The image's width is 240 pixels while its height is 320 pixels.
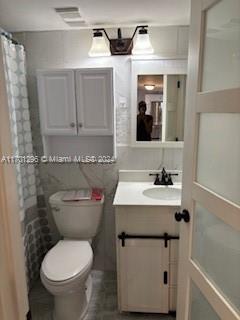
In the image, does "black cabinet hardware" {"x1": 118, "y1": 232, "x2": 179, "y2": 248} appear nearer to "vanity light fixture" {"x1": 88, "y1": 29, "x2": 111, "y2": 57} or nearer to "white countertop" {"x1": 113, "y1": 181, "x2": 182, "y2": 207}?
"white countertop" {"x1": 113, "y1": 181, "x2": 182, "y2": 207}

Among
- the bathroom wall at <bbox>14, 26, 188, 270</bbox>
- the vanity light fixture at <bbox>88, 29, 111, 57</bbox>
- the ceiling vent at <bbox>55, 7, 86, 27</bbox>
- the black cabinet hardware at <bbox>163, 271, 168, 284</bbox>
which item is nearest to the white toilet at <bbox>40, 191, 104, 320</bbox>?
the bathroom wall at <bbox>14, 26, 188, 270</bbox>

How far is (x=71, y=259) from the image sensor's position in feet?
5.84

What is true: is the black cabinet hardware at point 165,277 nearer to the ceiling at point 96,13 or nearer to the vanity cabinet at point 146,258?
the vanity cabinet at point 146,258

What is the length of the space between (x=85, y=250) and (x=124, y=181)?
0.65 m

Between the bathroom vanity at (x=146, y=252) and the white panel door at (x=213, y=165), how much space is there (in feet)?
1.23

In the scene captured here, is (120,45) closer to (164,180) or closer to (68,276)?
(164,180)

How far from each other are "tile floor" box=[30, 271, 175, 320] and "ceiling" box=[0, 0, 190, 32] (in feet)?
6.96

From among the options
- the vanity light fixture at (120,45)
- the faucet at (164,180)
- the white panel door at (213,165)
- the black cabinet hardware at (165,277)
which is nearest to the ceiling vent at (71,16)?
the vanity light fixture at (120,45)

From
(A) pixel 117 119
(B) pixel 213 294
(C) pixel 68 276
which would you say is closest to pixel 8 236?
(B) pixel 213 294

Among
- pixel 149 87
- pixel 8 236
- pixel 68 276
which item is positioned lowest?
pixel 68 276

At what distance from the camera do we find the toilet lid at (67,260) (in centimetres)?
163

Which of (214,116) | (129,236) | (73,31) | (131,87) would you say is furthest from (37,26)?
(129,236)

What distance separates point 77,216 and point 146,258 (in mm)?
635

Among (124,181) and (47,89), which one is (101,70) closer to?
(47,89)
